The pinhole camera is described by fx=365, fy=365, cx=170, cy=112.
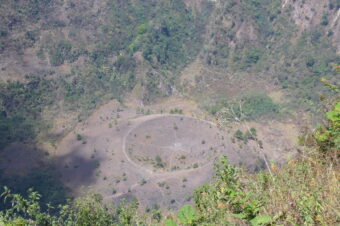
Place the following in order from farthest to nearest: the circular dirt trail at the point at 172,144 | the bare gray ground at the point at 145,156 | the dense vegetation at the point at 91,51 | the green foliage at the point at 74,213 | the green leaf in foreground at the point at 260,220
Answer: the dense vegetation at the point at 91,51, the circular dirt trail at the point at 172,144, the bare gray ground at the point at 145,156, the green foliage at the point at 74,213, the green leaf in foreground at the point at 260,220

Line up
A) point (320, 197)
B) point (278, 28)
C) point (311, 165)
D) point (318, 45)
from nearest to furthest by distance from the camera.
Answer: point (320, 197) < point (311, 165) < point (318, 45) < point (278, 28)

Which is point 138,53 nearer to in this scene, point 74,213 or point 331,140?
point 74,213

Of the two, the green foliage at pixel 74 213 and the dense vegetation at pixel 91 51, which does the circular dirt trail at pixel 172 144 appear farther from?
the green foliage at pixel 74 213

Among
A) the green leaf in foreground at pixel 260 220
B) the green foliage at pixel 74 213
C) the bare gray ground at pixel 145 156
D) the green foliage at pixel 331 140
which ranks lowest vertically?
the bare gray ground at pixel 145 156

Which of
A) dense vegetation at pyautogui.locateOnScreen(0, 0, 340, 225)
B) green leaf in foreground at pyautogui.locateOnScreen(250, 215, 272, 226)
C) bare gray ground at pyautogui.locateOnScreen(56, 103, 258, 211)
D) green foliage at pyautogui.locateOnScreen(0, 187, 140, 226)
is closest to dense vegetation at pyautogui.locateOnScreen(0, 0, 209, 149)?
dense vegetation at pyautogui.locateOnScreen(0, 0, 340, 225)

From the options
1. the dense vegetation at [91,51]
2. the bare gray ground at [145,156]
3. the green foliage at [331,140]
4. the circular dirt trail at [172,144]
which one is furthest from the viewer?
the dense vegetation at [91,51]

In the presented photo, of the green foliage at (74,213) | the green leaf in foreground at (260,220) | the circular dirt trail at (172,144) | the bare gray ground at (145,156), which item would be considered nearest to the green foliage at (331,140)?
the green leaf in foreground at (260,220)

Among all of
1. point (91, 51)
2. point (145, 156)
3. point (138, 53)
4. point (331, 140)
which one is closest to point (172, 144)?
point (145, 156)

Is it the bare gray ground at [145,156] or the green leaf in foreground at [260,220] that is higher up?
the green leaf in foreground at [260,220]

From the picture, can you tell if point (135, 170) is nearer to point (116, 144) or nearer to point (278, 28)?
point (116, 144)

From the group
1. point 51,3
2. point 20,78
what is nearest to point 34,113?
point 20,78

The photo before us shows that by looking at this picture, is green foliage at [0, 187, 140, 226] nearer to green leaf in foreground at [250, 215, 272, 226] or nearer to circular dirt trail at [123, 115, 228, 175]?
green leaf in foreground at [250, 215, 272, 226]
